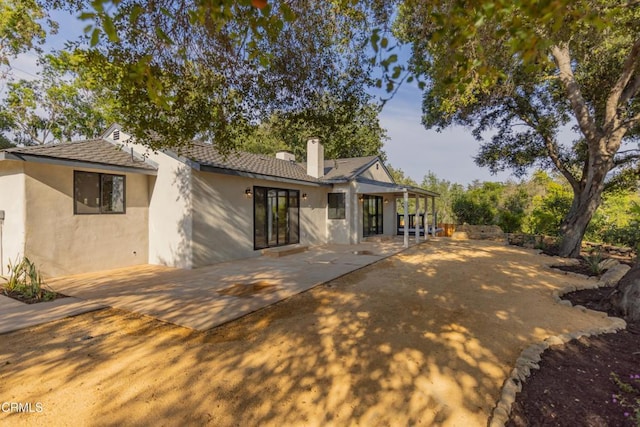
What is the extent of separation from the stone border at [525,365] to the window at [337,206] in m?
9.59

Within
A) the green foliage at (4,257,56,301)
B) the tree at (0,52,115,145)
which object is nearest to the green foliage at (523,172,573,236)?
the green foliage at (4,257,56,301)

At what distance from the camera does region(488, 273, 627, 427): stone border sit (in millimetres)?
2369

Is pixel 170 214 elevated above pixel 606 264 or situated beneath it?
elevated above

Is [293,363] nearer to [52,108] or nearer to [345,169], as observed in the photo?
[345,169]

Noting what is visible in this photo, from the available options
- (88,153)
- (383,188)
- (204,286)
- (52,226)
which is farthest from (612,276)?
(88,153)

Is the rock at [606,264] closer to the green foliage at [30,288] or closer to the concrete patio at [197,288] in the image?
the concrete patio at [197,288]

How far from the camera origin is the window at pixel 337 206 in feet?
45.1

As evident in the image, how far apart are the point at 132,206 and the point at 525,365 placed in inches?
372

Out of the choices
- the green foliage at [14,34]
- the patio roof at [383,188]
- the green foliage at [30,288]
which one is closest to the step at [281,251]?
the patio roof at [383,188]

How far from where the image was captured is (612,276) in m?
6.68

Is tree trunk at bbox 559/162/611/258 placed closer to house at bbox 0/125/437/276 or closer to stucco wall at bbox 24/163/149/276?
house at bbox 0/125/437/276

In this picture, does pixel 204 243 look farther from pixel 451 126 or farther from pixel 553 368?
pixel 451 126

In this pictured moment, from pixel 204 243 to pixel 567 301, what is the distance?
824cm

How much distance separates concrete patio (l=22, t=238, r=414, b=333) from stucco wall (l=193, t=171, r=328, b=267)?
415 millimetres
